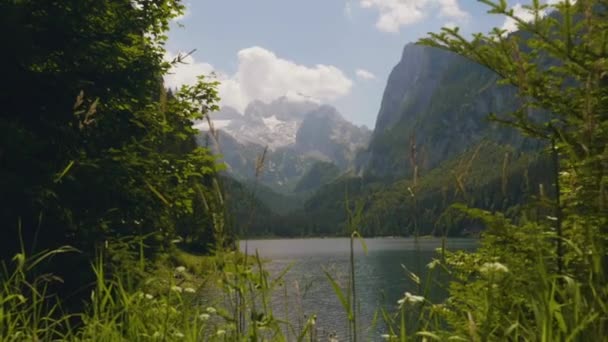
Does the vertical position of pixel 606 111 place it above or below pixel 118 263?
above

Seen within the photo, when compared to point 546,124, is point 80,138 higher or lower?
higher

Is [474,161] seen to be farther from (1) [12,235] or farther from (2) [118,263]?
(1) [12,235]

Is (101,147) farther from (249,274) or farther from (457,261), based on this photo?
(249,274)

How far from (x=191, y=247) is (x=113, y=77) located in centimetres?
6714

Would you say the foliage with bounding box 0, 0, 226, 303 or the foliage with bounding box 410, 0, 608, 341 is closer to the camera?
the foliage with bounding box 410, 0, 608, 341

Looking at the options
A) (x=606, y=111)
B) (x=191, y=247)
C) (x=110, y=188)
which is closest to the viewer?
(x=606, y=111)

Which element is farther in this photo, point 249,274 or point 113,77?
point 113,77

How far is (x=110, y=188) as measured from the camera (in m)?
11.5

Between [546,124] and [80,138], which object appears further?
[80,138]

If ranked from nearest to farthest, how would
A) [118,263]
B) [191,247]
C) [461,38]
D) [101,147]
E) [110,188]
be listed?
[461,38] → [118,263] → [110,188] → [101,147] → [191,247]

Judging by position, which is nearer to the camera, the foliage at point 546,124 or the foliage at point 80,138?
the foliage at point 546,124

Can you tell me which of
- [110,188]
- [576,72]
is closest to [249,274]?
[576,72]

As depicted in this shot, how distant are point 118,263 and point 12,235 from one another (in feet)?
7.76

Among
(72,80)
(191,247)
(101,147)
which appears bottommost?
(191,247)
